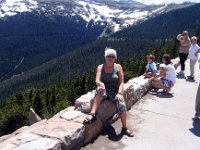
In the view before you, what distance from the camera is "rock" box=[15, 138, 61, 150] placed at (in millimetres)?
7312

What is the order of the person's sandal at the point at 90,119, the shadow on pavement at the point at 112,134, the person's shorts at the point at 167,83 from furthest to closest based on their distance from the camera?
the person's shorts at the point at 167,83 → the shadow on pavement at the point at 112,134 → the person's sandal at the point at 90,119

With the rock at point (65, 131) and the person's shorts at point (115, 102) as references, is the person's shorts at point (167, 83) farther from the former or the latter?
the rock at point (65, 131)

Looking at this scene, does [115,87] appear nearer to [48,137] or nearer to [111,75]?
[111,75]

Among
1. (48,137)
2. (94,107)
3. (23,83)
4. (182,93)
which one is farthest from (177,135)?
(23,83)

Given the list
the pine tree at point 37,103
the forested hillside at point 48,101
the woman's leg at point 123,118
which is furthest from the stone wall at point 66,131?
the pine tree at point 37,103

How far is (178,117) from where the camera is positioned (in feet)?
38.4

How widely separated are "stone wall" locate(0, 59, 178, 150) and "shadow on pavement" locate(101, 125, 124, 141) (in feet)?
0.48

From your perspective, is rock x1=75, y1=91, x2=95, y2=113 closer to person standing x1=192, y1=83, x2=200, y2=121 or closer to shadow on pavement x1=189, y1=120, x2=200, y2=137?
shadow on pavement x1=189, y1=120, x2=200, y2=137

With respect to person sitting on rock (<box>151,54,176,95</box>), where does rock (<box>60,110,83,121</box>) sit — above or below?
above

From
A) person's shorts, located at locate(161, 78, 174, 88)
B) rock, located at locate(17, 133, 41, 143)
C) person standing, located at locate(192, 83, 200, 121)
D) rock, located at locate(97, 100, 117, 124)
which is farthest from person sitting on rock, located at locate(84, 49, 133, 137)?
person's shorts, located at locate(161, 78, 174, 88)

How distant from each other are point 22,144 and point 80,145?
5.57 feet

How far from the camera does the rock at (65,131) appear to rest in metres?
8.05

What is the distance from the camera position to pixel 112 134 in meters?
9.84

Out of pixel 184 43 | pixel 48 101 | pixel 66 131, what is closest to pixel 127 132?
pixel 66 131
